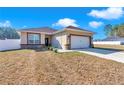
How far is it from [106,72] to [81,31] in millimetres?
12053

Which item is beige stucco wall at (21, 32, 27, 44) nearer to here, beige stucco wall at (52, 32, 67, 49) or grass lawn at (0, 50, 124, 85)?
beige stucco wall at (52, 32, 67, 49)

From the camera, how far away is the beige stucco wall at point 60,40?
1865 centimetres

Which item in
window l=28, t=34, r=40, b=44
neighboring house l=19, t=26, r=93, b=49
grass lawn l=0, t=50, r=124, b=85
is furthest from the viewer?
window l=28, t=34, r=40, b=44

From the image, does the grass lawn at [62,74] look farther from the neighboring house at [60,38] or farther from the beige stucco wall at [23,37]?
the beige stucco wall at [23,37]

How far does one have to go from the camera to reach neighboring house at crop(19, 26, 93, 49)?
A: 18.3m

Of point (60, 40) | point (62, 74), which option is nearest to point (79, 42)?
point (60, 40)

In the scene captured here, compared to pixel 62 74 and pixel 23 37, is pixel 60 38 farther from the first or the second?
pixel 62 74

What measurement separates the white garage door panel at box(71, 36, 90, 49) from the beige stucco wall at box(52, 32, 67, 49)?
0.98m

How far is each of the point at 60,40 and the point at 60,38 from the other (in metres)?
0.26

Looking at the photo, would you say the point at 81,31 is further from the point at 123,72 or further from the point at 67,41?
the point at 123,72

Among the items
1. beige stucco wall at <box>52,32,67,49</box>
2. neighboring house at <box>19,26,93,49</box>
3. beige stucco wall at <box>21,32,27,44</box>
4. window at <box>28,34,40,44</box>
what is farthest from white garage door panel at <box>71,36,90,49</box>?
beige stucco wall at <box>21,32,27,44</box>

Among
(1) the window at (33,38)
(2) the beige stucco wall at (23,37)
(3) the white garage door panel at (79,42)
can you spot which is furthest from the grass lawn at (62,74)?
(1) the window at (33,38)

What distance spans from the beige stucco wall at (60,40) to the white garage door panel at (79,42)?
98 centimetres

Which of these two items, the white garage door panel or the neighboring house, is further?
the white garage door panel
